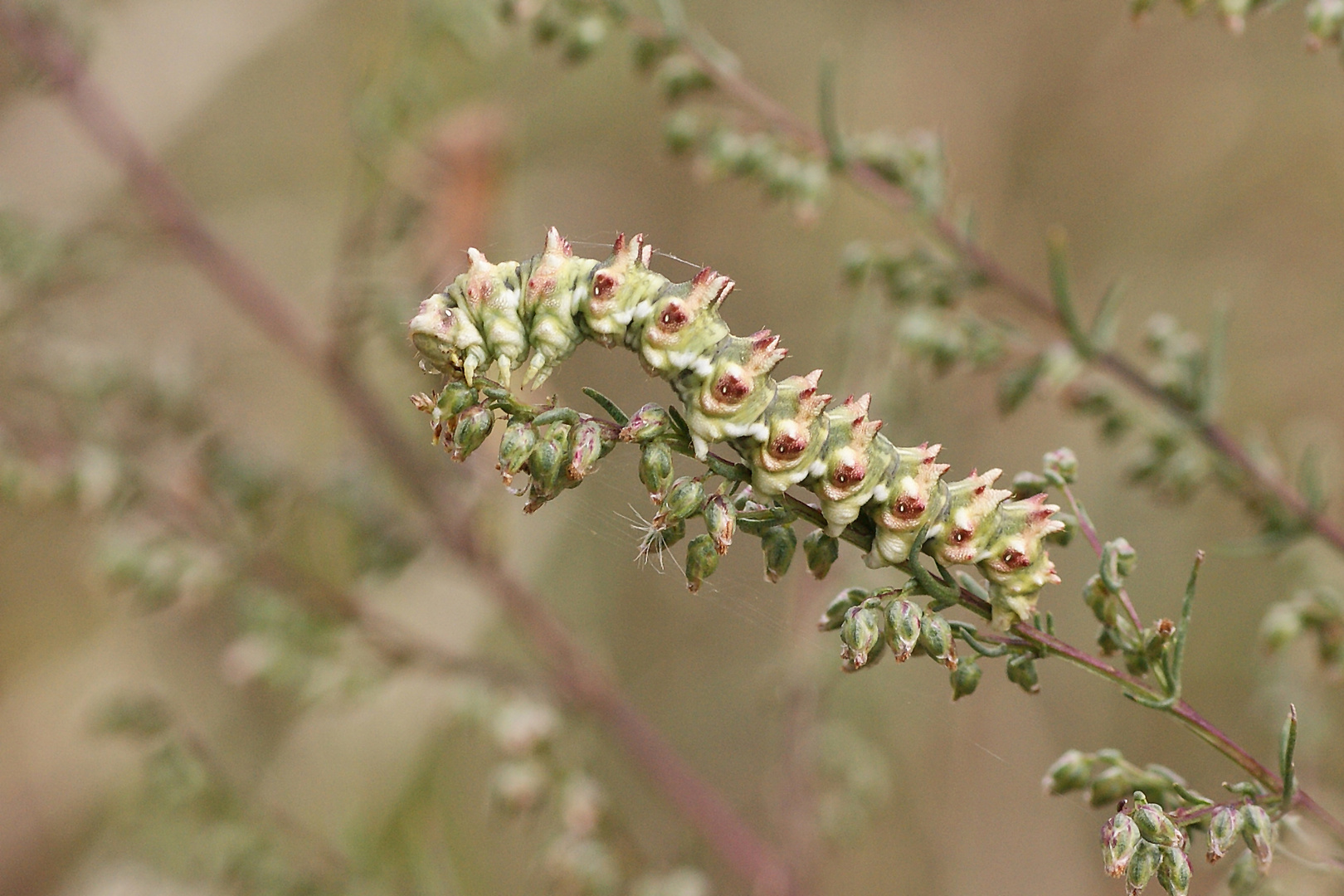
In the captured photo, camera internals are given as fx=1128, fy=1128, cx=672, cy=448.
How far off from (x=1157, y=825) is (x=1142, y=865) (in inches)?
2.3

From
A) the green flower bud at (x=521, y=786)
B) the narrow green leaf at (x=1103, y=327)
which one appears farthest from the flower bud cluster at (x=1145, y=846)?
the green flower bud at (x=521, y=786)

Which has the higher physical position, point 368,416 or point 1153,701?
point 368,416

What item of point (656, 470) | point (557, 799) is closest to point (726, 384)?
point (656, 470)

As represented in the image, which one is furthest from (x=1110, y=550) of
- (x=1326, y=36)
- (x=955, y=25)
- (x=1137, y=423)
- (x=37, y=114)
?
(x=37, y=114)

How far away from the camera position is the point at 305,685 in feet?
10.1

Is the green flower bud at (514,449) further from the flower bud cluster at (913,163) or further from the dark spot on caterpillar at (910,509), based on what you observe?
the flower bud cluster at (913,163)

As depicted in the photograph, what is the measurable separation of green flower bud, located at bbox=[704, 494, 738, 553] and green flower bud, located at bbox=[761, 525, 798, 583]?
7cm

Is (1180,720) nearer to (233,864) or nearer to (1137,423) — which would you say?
(1137,423)

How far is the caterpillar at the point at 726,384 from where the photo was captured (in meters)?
1.27

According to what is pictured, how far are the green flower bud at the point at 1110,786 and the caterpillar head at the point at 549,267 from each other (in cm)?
93

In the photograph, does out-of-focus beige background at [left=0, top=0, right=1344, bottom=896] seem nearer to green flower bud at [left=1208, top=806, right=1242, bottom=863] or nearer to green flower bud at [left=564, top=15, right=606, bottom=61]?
green flower bud at [left=564, top=15, right=606, bottom=61]

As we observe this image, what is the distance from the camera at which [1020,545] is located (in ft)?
4.38

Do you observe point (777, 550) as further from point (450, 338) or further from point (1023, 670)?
point (450, 338)

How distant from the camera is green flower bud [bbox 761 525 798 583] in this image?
133 cm
